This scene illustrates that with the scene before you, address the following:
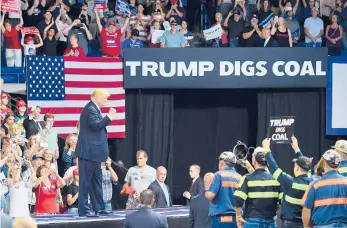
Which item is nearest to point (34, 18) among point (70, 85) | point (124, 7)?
point (70, 85)

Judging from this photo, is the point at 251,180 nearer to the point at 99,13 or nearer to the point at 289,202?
the point at 289,202

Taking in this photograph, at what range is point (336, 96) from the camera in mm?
23219

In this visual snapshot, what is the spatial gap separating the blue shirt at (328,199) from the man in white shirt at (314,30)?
10532 millimetres

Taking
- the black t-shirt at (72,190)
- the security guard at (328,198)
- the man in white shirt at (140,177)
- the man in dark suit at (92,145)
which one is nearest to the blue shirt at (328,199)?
the security guard at (328,198)

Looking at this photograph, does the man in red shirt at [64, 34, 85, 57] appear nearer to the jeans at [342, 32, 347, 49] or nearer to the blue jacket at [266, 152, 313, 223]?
the jeans at [342, 32, 347, 49]

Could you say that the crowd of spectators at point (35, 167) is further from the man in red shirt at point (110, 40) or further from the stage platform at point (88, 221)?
the man in red shirt at point (110, 40)

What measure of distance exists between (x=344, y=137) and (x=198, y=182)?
5621 mm

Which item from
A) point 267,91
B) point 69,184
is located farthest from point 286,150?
point 69,184

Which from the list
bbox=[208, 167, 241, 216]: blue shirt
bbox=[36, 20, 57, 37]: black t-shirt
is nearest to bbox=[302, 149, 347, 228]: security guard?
bbox=[208, 167, 241, 216]: blue shirt

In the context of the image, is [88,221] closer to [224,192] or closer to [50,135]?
[224,192]

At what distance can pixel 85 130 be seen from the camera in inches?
593

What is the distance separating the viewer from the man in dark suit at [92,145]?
49.1 ft

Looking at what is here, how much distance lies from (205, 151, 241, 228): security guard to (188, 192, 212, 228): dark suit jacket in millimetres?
264

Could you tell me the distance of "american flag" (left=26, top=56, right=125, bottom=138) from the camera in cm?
2173
